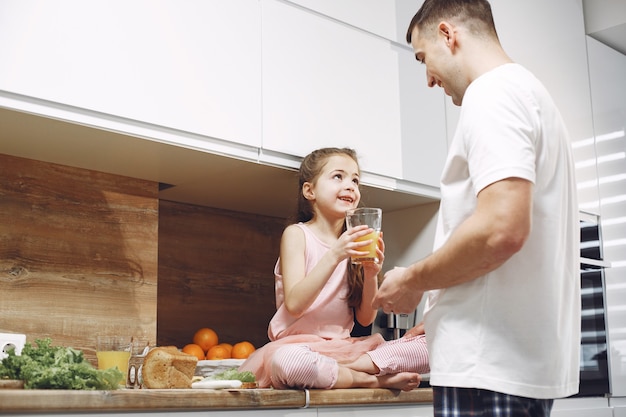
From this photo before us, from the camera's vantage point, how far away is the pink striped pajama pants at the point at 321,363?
1659 mm

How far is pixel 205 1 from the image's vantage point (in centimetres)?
190

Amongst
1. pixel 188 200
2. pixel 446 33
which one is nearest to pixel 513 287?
pixel 446 33

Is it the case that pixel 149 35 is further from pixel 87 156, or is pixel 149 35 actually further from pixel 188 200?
pixel 188 200

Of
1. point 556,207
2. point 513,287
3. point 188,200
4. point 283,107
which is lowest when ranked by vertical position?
point 513,287

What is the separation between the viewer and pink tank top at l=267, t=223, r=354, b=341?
2.01 m

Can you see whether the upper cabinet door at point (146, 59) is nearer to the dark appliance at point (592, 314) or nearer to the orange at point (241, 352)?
the orange at point (241, 352)

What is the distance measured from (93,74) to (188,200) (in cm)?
78

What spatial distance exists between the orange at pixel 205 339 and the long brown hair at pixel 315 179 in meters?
0.42

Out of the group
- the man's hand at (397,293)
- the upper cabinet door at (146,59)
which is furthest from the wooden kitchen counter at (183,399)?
the upper cabinet door at (146,59)

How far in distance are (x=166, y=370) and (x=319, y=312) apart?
0.50m

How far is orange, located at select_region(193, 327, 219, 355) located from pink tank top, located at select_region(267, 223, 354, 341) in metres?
0.24

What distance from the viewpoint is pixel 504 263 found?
111 centimetres

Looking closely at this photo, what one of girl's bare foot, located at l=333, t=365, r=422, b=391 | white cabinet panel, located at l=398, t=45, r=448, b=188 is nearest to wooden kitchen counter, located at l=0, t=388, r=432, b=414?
girl's bare foot, located at l=333, t=365, r=422, b=391

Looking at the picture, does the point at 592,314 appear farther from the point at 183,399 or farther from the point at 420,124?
the point at 183,399
